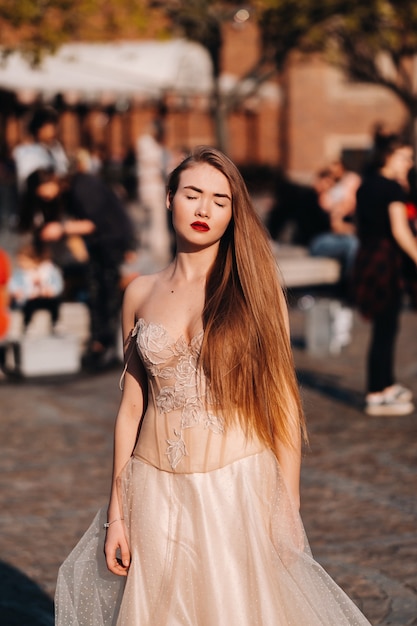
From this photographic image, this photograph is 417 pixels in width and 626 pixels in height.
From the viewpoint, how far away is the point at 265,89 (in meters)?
32.0

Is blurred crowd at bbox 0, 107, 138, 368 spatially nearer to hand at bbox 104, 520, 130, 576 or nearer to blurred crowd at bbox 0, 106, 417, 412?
blurred crowd at bbox 0, 106, 417, 412

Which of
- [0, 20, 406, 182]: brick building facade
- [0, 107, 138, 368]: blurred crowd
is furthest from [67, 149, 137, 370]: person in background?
[0, 20, 406, 182]: brick building facade

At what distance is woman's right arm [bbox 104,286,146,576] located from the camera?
3.39 meters

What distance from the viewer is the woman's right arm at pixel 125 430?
339 centimetres

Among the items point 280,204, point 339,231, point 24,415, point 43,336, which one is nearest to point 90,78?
point 280,204

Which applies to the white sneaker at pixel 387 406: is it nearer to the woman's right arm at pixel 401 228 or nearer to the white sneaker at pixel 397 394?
the white sneaker at pixel 397 394

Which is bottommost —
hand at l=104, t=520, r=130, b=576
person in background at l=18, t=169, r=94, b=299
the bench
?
the bench

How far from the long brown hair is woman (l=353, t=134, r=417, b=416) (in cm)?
517

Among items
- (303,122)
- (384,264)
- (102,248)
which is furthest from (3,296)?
(303,122)

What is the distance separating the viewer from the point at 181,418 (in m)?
3.33

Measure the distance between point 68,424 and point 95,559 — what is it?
520 cm

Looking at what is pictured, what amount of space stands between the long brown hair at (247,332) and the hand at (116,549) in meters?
0.43

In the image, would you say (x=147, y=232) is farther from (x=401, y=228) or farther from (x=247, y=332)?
(x=247, y=332)

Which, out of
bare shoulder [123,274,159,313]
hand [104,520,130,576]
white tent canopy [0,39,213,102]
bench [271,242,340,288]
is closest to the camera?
hand [104,520,130,576]
